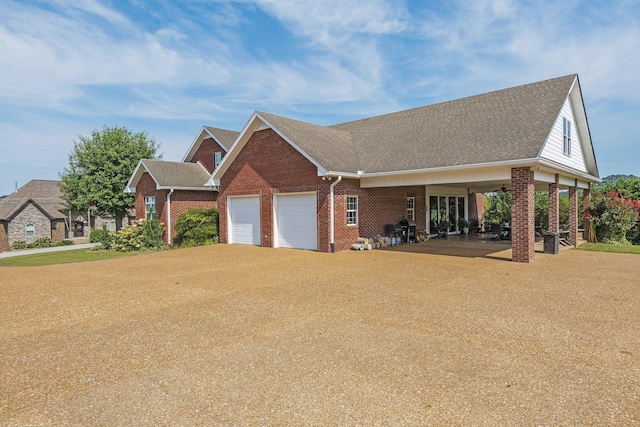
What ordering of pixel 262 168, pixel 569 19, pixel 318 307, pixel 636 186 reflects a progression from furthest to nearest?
pixel 636 186 → pixel 262 168 → pixel 569 19 → pixel 318 307

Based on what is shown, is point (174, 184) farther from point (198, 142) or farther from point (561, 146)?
point (561, 146)

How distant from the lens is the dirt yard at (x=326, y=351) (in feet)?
11.1

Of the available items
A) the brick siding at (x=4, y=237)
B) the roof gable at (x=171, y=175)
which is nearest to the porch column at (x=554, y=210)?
the roof gable at (x=171, y=175)

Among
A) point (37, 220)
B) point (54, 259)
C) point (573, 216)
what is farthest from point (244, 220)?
point (37, 220)

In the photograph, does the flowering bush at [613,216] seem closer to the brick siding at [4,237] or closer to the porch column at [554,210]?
the porch column at [554,210]

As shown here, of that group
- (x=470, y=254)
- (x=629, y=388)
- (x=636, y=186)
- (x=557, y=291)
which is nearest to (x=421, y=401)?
(x=629, y=388)

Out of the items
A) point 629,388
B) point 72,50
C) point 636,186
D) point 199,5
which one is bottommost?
point 629,388

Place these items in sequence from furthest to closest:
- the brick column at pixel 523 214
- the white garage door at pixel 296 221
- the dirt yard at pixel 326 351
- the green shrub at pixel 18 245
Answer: the green shrub at pixel 18 245 < the white garage door at pixel 296 221 < the brick column at pixel 523 214 < the dirt yard at pixel 326 351

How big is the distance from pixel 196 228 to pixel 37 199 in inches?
1182

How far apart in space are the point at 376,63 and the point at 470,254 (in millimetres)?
10264

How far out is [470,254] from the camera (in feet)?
43.8

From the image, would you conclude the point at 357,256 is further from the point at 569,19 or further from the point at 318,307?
the point at 569,19

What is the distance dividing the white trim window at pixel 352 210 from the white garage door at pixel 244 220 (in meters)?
4.55

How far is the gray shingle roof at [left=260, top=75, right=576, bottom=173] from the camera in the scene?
12.5 meters
